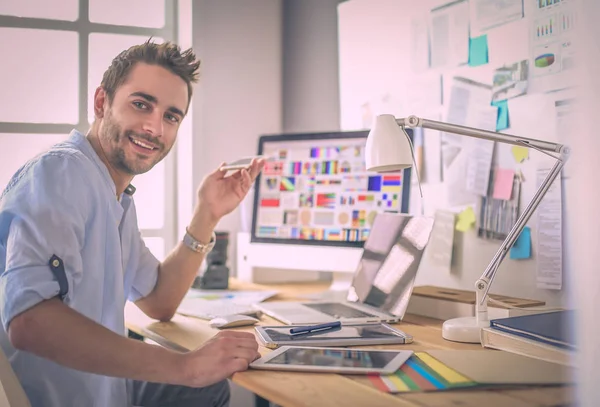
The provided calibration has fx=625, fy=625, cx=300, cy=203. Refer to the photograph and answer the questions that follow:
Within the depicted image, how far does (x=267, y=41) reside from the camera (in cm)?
260

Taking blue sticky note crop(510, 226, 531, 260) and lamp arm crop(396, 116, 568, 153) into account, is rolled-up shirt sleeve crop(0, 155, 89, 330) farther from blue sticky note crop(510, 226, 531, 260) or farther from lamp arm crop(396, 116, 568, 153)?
blue sticky note crop(510, 226, 531, 260)

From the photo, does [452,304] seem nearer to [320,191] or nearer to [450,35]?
[320,191]

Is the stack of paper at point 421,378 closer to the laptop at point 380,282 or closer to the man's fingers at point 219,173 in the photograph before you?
the laptop at point 380,282

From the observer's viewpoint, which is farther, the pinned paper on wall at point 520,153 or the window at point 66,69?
the window at point 66,69

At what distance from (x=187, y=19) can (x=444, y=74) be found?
1.14 meters

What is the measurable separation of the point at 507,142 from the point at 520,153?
37cm

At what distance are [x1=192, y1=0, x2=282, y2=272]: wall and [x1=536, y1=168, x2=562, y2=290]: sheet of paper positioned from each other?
4.23ft

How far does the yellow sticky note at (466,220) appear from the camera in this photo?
1.70m

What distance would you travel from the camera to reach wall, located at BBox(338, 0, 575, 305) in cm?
152

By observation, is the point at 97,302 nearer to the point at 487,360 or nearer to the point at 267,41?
the point at 487,360

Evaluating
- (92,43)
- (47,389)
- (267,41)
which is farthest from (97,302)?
(267,41)

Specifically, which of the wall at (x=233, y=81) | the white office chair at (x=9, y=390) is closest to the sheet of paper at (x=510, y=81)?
the wall at (x=233, y=81)

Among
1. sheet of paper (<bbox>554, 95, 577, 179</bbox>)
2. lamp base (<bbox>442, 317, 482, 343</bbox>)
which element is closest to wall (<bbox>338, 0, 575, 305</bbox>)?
sheet of paper (<bbox>554, 95, 577, 179</bbox>)

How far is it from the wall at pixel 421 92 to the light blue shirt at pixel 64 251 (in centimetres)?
91
